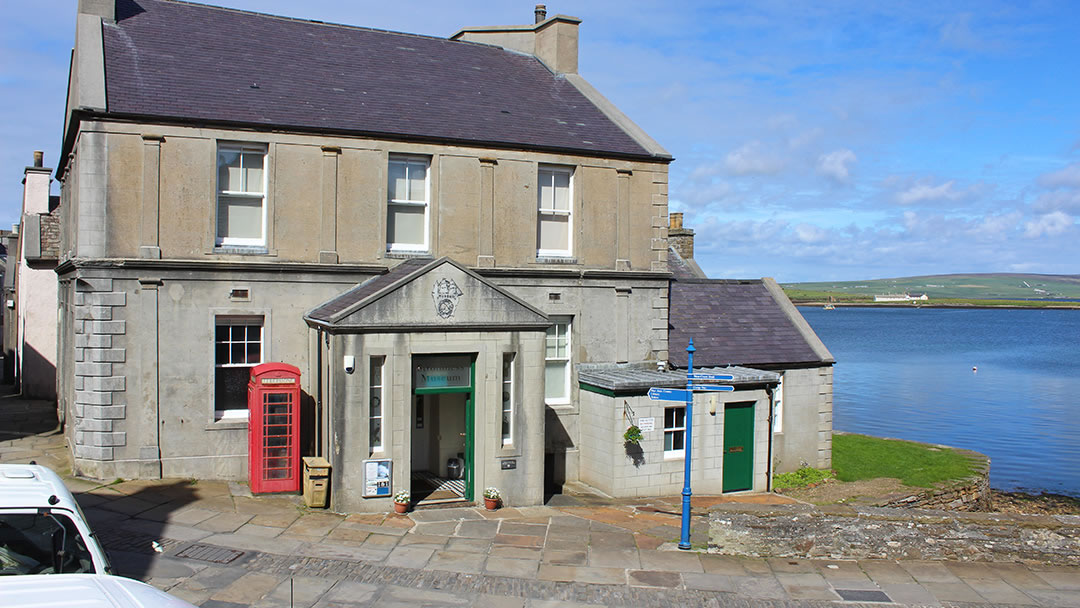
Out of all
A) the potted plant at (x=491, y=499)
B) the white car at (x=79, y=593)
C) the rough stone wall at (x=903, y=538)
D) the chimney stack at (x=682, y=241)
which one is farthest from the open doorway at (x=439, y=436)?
the chimney stack at (x=682, y=241)

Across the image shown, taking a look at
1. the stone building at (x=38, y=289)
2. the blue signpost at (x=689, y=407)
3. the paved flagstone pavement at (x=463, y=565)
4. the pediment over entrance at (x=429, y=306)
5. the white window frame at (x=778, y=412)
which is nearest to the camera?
the paved flagstone pavement at (x=463, y=565)

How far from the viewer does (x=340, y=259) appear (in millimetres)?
19250

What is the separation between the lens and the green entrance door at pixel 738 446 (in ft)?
70.8

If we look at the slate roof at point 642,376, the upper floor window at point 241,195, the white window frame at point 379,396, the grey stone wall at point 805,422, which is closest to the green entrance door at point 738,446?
the slate roof at point 642,376

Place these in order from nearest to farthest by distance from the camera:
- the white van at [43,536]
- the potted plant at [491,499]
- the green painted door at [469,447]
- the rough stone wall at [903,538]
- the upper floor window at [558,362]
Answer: the white van at [43,536] < the rough stone wall at [903,538] < the potted plant at [491,499] < the green painted door at [469,447] < the upper floor window at [558,362]

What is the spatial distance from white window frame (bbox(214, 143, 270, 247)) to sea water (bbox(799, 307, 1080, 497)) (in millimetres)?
29013

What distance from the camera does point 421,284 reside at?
56.0 ft

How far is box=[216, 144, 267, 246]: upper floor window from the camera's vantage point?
18.4m

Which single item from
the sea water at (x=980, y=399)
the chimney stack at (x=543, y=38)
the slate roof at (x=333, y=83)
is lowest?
the sea water at (x=980, y=399)

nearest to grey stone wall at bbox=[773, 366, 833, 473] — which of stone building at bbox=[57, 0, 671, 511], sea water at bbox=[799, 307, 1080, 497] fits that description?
stone building at bbox=[57, 0, 671, 511]

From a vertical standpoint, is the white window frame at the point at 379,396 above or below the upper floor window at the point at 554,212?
below

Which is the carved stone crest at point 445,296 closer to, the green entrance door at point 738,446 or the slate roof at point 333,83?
the slate roof at point 333,83

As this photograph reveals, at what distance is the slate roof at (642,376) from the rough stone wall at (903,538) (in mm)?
5939

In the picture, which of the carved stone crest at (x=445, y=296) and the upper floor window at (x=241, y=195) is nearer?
the carved stone crest at (x=445, y=296)
